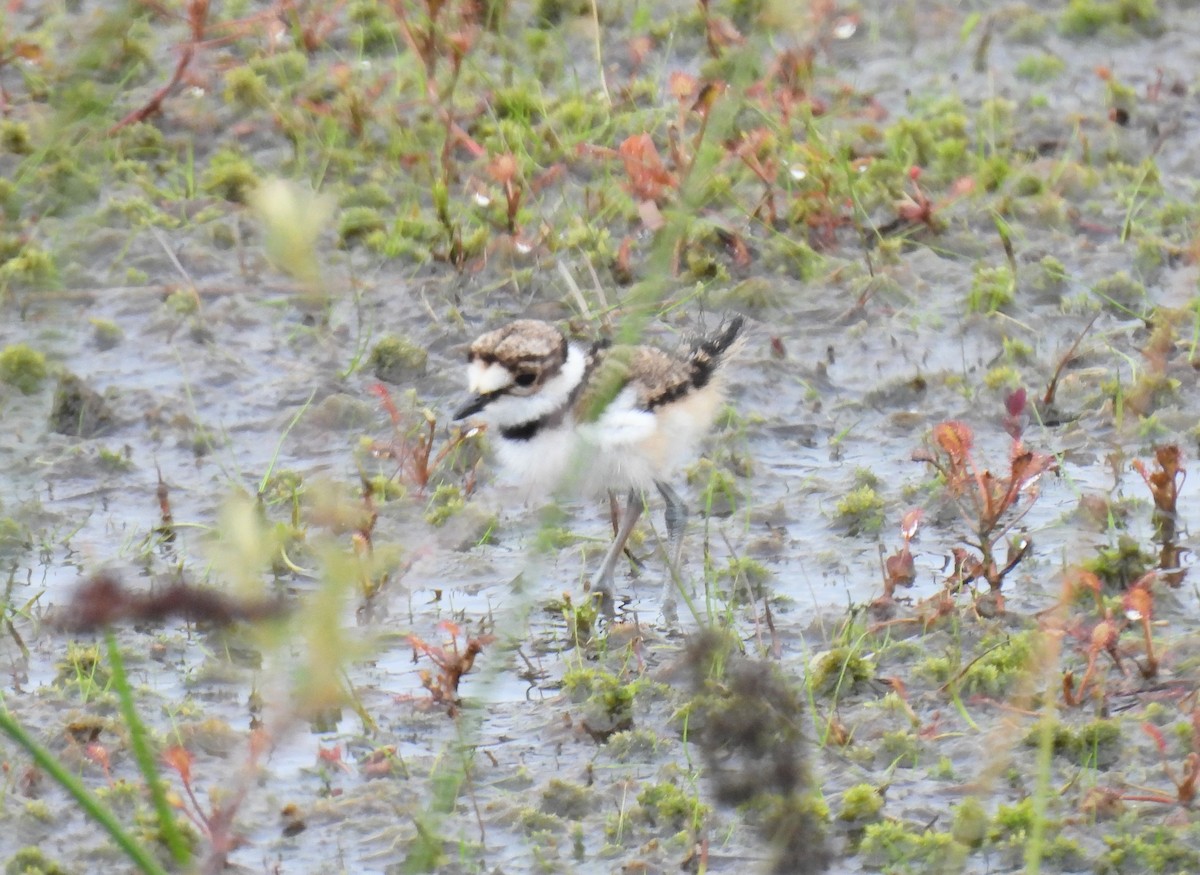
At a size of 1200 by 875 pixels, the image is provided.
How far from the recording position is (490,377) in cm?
476

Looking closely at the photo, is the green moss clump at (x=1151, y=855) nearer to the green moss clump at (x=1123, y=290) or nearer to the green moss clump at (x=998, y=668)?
the green moss clump at (x=998, y=668)

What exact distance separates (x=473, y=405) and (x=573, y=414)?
0.91 feet

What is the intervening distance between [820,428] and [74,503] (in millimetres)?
2335

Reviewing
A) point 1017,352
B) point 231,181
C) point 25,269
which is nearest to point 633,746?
point 1017,352

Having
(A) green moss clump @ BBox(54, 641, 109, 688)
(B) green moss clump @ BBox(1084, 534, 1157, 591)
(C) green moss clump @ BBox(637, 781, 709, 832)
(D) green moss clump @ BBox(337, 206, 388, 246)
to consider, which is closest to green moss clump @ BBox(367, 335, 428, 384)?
(D) green moss clump @ BBox(337, 206, 388, 246)

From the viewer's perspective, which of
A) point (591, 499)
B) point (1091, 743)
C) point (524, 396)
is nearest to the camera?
point (1091, 743)

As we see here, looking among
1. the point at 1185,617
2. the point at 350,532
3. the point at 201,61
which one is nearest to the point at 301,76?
the point at 201,61

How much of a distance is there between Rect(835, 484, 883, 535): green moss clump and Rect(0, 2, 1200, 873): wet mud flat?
0.4 inches

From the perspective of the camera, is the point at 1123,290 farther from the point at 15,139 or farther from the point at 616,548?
the point at 15,139

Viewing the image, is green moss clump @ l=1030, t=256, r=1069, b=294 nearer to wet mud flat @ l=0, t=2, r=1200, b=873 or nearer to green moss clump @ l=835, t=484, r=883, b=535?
wet mud flat @ l=0, t=2, r=1200, b=873

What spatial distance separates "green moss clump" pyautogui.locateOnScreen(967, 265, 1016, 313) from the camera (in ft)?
20.3

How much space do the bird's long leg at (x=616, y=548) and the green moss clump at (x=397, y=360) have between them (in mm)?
1241

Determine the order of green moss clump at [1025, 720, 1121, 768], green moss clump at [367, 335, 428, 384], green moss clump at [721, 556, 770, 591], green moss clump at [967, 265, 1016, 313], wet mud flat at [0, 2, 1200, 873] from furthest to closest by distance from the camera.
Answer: green moss clump at [967, 265, 1016, 313]
green moss clump at [367, 335, 428, 384]
green moss clump at [721, 556, 770, 591]
green moss clump at [1025, 720, 1121, 768]
wet mud flat at [0, 2, 1200, 873]

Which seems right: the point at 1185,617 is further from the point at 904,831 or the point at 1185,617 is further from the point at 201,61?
the point at 201,61
